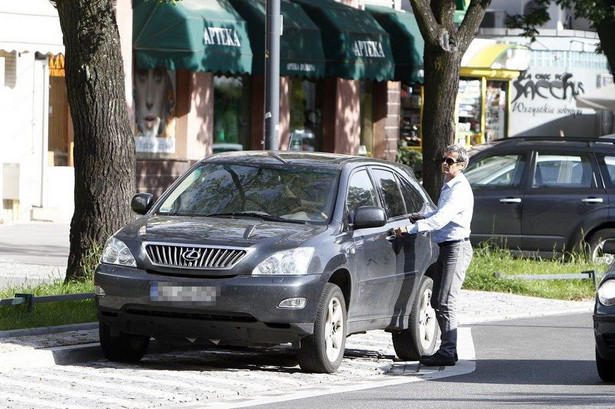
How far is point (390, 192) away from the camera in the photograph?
13633 mm

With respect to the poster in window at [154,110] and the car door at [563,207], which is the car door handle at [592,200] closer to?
the car door at [563,207]

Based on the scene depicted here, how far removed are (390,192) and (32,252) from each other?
942cm

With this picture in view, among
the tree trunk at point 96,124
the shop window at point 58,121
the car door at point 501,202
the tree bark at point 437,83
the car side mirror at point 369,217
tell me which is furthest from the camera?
the shop window at point 58,121

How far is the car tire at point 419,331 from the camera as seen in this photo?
13.4 metres

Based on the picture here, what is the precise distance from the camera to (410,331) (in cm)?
1341

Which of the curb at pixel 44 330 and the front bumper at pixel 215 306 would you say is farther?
the curb at pixel 44 330

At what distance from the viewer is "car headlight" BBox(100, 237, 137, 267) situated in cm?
1191

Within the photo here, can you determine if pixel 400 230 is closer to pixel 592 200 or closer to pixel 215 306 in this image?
pixel 215 306

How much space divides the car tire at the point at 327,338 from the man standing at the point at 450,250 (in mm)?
998

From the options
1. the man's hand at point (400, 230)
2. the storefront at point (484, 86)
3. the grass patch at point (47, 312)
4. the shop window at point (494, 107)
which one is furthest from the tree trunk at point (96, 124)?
the shop window at point (494, 107)

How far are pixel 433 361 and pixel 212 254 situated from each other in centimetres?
228

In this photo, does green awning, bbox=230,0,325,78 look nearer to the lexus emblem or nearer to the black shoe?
the black shoe

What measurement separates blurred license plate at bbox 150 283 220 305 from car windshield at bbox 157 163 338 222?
1.08 m

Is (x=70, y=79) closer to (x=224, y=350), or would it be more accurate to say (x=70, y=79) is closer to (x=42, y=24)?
(x=224, y=350)
